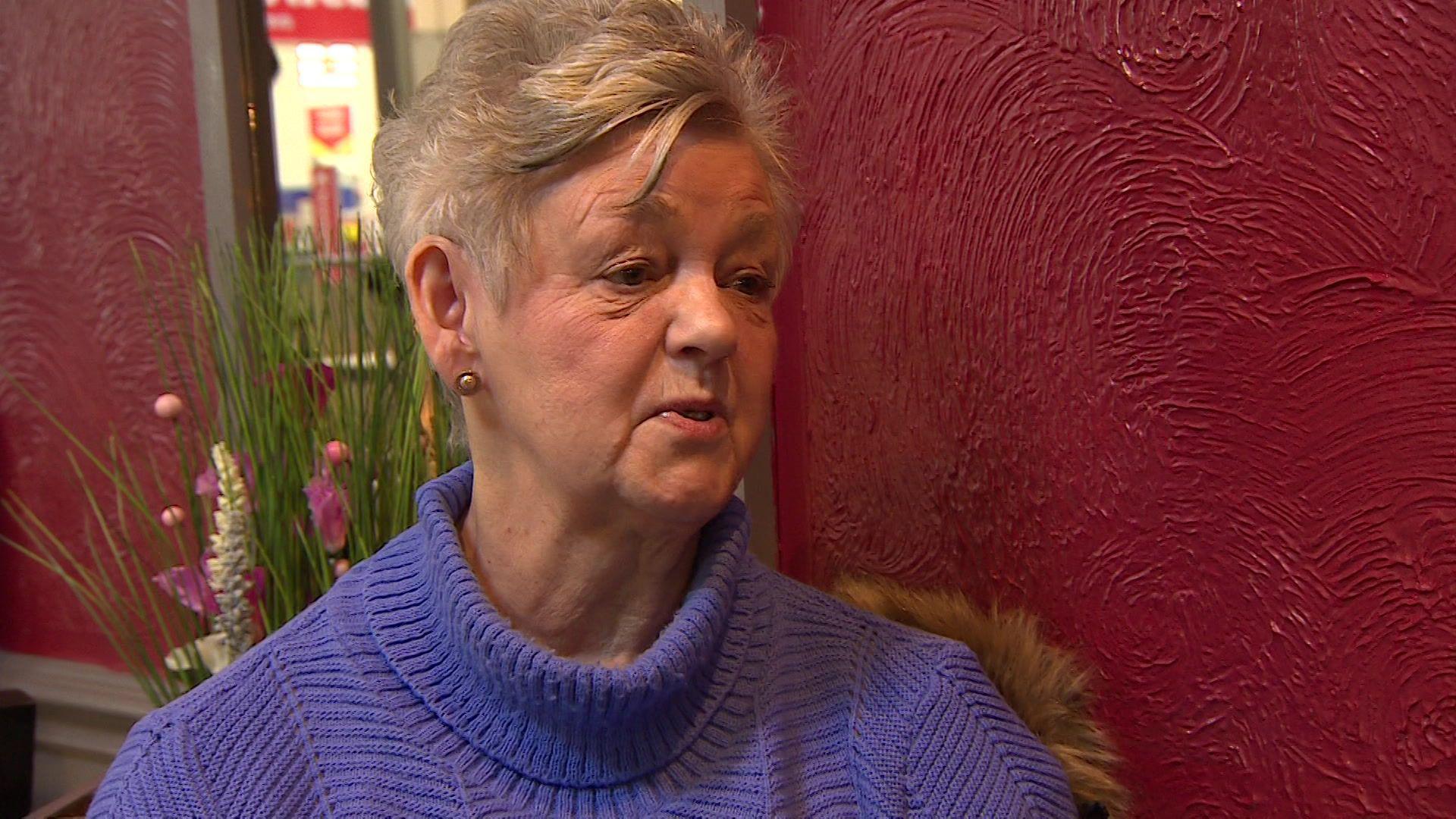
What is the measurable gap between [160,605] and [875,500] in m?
1.24

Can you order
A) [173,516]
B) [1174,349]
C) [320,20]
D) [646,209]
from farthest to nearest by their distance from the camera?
1. [320,20]
2. [173,516]
3. [1174,349]
4. [646,209]

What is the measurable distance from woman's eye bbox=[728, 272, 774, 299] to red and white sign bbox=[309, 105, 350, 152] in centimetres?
135

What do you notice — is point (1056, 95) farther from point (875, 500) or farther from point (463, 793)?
point (463, 793)

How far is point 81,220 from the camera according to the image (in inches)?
88.5

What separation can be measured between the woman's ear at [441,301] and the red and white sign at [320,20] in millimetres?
1286

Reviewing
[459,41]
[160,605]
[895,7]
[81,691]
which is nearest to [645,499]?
[459,41]

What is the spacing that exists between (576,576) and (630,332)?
0.74 ft

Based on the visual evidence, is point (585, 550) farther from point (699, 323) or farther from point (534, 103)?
point (534, 103)

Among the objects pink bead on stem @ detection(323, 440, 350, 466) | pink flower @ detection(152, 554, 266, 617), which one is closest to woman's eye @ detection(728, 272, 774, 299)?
pink bead on stem @ detection(323, 440, 350, 466)

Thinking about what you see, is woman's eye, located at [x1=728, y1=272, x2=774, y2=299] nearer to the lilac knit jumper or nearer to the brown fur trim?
the lilac knit jumper

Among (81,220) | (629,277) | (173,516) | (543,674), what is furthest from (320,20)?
(543,674)

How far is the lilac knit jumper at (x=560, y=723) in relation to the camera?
101 centimetres

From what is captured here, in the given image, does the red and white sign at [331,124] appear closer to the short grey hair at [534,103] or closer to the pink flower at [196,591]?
the pink flower at [196,591]

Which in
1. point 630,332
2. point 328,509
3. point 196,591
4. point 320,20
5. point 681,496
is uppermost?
point 320,20
